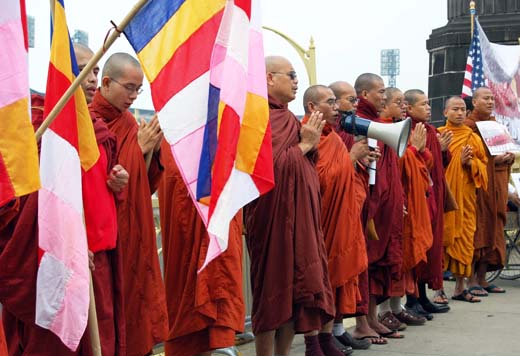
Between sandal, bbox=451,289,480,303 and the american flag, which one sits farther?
the american flag

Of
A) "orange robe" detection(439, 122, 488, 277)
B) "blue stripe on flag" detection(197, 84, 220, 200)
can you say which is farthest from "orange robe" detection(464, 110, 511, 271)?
"blue stripe on flag" detection(197, 84, 220, 200)

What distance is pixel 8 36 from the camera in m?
3.60

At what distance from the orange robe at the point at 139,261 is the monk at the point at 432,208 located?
12.3ft

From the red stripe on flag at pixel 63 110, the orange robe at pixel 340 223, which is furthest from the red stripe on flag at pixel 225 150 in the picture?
the orange robe at pixel 340 223

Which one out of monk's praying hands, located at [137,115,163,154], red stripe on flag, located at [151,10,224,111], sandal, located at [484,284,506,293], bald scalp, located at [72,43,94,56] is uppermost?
bald scalp, located at [72,43,94,56]

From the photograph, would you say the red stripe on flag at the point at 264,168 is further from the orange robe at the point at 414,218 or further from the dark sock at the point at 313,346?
the orange robe at the point at 414,218

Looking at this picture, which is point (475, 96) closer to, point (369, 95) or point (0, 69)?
point (369, 95)

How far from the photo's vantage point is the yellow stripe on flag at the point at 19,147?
3537 millimetres

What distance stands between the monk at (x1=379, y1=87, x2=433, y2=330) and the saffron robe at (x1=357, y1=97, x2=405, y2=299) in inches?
11.1

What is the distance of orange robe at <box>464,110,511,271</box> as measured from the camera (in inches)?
389

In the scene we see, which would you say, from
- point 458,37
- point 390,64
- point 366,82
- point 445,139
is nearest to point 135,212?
point 366,82

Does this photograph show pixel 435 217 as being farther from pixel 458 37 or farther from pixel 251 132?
pixel 458 37

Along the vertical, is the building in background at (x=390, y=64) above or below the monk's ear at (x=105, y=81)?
above

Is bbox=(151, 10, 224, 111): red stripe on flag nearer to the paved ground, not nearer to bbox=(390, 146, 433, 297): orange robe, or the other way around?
the paved ground
